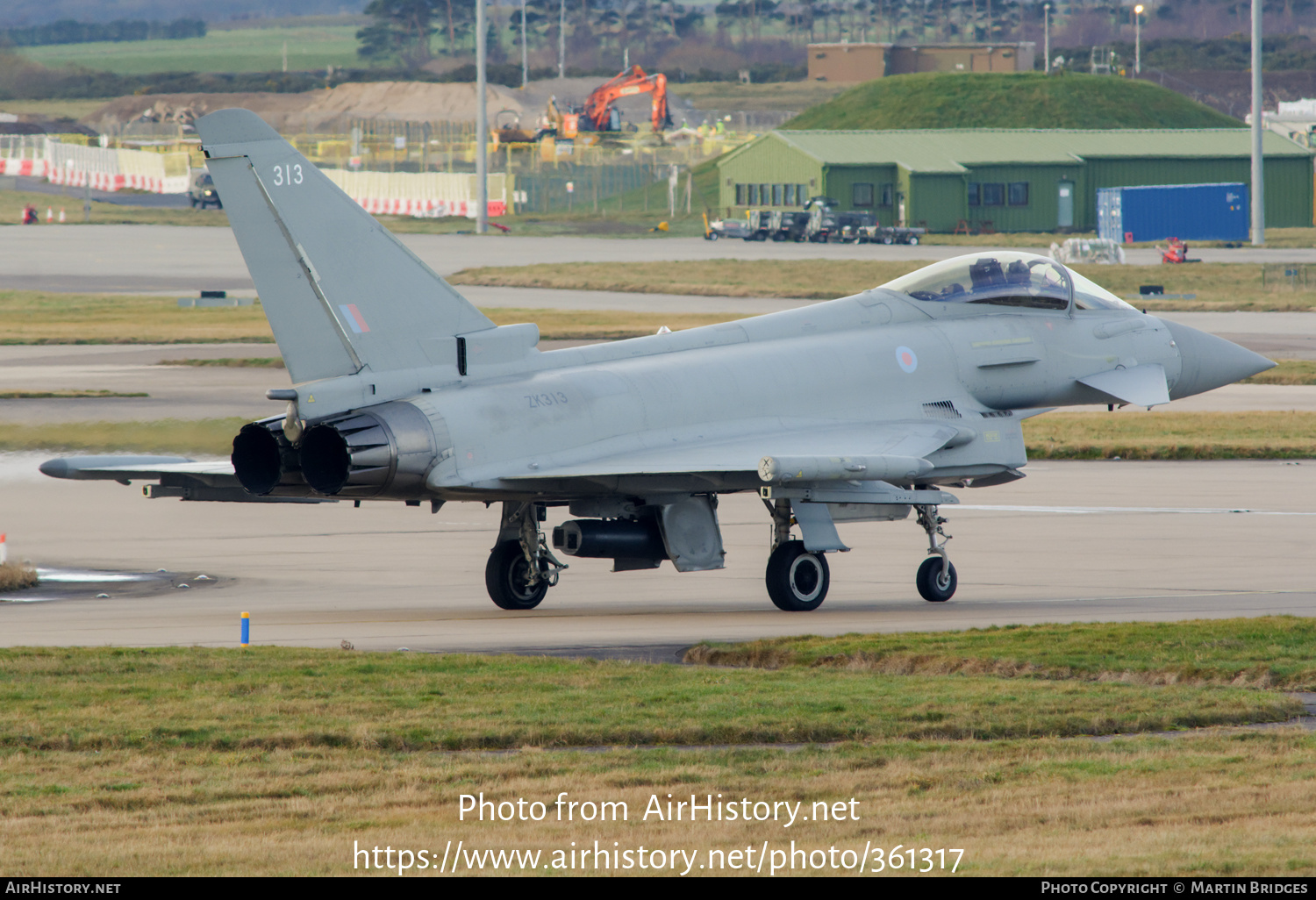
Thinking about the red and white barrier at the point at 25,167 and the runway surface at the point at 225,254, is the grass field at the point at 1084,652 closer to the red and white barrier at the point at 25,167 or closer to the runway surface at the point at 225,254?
the runway surface at the point at 225,254

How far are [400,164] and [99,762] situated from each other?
142m

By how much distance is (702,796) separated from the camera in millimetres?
11297

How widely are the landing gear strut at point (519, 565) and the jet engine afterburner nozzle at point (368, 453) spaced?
255cm

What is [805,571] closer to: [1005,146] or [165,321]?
[165,321]

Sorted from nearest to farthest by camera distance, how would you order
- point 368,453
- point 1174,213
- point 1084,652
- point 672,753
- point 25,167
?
point 672,753 → point 1084,652 → point 368,453 → point 1174,213 → point 25,167

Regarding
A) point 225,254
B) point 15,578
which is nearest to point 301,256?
point 15,578

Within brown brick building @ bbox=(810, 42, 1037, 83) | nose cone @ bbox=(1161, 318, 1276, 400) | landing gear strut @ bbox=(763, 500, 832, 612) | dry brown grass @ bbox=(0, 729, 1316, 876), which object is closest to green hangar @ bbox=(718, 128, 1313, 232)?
brown brick building @ bbox=(810, 42, 1037, 83)

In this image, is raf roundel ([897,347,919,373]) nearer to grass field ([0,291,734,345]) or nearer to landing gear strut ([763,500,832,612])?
landing gear strut ([763,500,832,612])

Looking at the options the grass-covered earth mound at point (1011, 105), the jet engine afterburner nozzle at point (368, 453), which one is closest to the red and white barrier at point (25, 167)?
the grass-covered earth mound at point (1011, 105)

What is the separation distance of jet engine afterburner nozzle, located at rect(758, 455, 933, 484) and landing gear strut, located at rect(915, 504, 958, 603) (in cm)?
86

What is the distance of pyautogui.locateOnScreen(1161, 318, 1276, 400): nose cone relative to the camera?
24.6 metres

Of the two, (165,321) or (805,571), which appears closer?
(805,571)

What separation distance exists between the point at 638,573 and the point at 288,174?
8.15m
